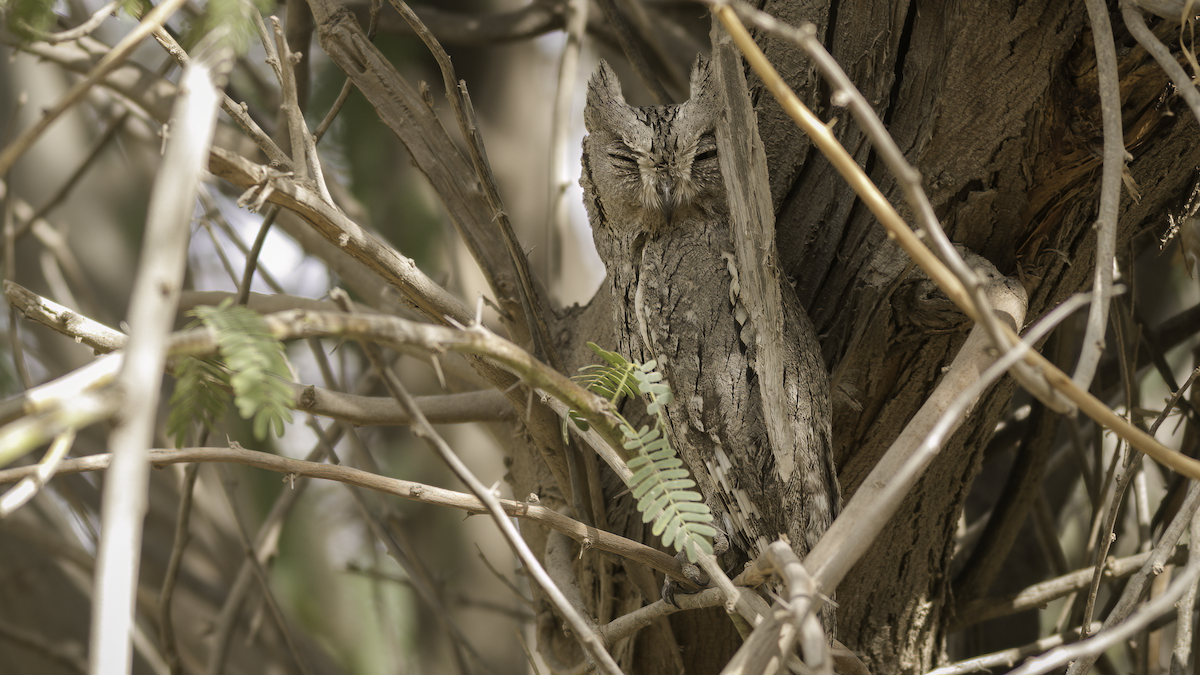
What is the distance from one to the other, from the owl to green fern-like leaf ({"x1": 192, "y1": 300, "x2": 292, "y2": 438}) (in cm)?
85

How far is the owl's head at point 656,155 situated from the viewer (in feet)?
5.15

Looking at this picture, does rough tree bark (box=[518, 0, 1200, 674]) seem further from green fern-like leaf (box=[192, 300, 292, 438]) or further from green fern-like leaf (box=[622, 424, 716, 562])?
green fern-like leaf (box=[192, 300, 292, 438])

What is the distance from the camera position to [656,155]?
1.59 meters

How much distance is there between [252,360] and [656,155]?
1.10m

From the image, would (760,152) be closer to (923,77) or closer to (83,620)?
(923,77)

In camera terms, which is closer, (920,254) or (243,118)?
(920,254)

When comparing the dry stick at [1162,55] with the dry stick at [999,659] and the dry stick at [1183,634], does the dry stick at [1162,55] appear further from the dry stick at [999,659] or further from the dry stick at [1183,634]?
the dry stick at [999,659]

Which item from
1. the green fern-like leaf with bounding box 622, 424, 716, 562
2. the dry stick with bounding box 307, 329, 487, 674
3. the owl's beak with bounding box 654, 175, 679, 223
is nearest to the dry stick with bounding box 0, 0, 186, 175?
the green fern-like leaf with bounding box 622, 424, 716, 562

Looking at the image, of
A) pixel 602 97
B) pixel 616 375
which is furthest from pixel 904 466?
pixel 602 97

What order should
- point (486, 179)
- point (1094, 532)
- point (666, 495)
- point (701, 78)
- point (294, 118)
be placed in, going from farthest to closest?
point (1094, 532)
point (701, 78)
point (486, 179)
point (294, 118)
point (666, 495)

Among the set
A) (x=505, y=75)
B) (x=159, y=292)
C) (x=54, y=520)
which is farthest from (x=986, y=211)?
(x=54, y=520)

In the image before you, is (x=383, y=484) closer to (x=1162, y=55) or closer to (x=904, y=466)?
(x=904, y=466)

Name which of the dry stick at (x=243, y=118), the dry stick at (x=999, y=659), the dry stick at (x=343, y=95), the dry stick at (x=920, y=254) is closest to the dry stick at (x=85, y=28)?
the dry stick at (x=243, y=118)

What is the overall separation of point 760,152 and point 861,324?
1.28 feet
